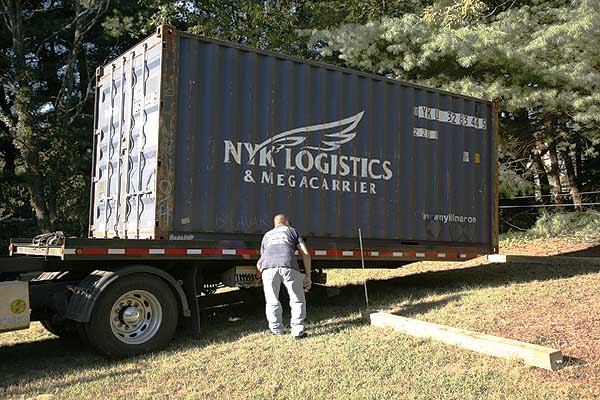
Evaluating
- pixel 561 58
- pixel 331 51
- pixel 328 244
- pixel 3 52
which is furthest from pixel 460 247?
pixel 3 52

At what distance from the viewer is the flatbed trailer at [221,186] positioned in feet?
20.5

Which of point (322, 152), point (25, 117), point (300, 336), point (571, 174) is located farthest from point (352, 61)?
point (25, 117)

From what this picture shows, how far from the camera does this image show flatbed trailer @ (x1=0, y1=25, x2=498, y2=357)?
6.24 meters

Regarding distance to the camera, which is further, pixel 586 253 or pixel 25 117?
pixel 25 117

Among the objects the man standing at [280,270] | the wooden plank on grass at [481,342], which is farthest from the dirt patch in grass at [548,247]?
the man standing at [280,270]

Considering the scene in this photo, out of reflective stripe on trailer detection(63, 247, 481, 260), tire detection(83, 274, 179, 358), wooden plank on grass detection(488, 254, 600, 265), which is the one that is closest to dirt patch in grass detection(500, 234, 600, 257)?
wooden plank on grass detection(488, 254, 600, 265)

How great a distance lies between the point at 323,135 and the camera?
318 inches

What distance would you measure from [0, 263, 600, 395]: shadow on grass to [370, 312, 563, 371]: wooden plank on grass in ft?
1.18

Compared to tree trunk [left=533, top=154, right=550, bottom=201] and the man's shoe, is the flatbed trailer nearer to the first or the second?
the man's shoe

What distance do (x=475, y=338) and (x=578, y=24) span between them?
8370mm

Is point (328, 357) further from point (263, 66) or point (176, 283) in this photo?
point (263, 66)

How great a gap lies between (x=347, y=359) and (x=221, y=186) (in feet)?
9.17

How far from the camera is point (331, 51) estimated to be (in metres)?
14.2

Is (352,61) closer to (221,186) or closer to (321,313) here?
(221,186)
